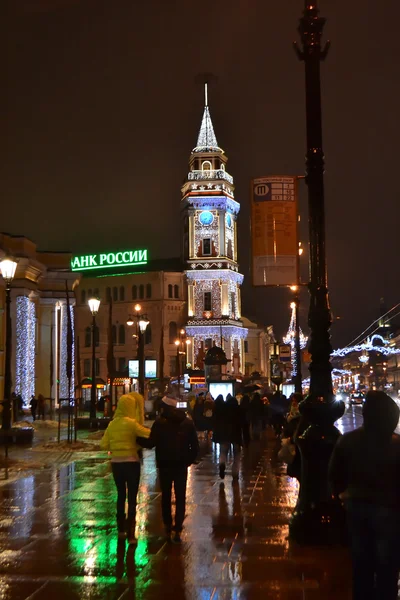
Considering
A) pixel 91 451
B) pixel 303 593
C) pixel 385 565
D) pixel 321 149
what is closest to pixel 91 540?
pixel 303 593

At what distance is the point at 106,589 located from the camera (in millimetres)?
7270

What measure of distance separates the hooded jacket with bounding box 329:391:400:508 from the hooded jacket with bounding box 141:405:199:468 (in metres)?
3.86

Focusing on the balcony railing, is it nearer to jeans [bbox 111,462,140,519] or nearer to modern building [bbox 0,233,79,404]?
modern building [bbox 0,233,79,404]

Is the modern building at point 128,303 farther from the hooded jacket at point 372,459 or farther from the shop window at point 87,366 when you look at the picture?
the hooded jacket at point 372,459

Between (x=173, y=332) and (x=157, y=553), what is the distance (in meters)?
88.1

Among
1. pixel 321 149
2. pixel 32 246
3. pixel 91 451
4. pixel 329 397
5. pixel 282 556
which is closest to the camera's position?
pixel 282 556

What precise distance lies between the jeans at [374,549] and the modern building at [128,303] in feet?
286

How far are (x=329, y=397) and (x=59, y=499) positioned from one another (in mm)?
5901

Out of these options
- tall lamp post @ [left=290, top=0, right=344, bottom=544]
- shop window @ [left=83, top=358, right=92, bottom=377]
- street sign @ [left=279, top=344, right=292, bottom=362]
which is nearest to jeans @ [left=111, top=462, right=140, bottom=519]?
tall lamp post @ [left=290, top=0, right=344, bottom=544]

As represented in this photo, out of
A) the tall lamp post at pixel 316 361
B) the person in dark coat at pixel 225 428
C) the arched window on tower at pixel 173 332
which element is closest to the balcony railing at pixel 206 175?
the arched window on tower at pixel 173 332

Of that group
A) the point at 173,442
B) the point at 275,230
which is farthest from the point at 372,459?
the point at 275,230

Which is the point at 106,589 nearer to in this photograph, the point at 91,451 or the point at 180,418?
Result: the point at 180,418

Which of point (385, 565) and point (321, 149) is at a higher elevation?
point (321, 149)

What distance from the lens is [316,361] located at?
980 cm
